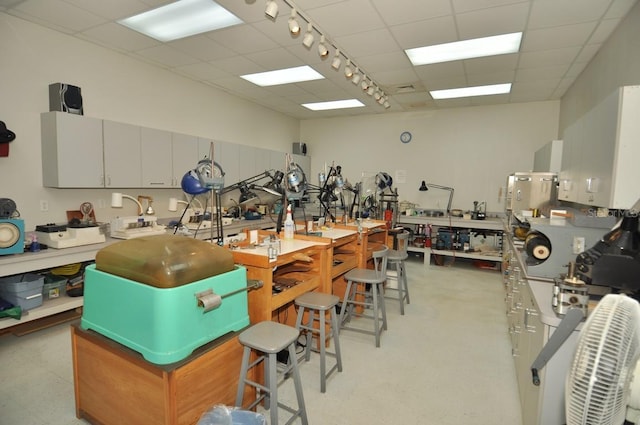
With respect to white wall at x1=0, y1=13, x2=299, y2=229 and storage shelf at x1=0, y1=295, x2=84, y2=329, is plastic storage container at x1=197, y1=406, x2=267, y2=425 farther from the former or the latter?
white wall at x1=0, y1=13, x2=299, y2=229

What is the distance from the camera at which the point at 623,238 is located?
5.28 feet

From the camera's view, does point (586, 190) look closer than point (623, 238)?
No

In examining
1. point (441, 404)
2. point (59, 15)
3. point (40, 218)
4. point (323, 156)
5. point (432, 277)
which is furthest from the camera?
point (323, 156)

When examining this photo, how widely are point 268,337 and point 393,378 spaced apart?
4.06 feet

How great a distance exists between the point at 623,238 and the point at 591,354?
1188 millimetres

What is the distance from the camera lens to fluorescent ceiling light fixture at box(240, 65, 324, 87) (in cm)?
429

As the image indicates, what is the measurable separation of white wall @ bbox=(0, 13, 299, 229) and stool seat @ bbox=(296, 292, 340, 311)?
9.32 feet

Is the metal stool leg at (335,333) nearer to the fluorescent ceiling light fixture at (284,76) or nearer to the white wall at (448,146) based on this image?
the fluorescent ceiling light fixture at (284,76)

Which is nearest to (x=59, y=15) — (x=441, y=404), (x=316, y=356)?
(x=316, y=356)

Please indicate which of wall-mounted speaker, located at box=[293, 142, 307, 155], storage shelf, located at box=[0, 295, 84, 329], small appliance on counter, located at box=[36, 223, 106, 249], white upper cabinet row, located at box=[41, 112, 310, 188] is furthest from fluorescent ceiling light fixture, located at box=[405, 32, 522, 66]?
storage shelf, located at box=[0, 295, 84, 329]

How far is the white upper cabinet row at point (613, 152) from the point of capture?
148 centimetres

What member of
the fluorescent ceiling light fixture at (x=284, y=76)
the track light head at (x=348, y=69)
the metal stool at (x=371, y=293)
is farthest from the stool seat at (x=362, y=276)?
the fluorescent ceiling light fixture at (x=284, y=76)

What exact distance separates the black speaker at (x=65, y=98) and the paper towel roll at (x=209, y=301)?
9.54 feet

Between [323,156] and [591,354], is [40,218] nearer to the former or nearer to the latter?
[591,354]
